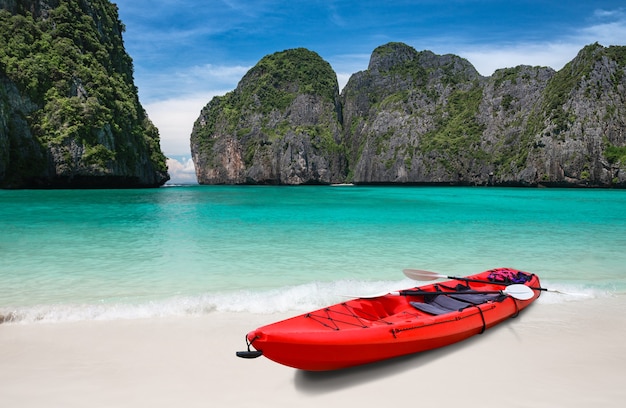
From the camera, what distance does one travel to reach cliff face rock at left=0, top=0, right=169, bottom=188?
43.1m

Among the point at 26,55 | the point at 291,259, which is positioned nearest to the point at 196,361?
the point at 291,259

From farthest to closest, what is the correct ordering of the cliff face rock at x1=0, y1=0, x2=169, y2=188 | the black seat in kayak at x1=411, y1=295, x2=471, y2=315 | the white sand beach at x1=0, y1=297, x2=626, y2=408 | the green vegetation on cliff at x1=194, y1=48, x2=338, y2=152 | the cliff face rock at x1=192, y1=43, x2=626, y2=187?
the green vegetation on cliff at x1=194, y1=48, x2=338, y2=152, the cliff face rock at x1=192, y1=43, x2=626, y2=187, the cliff face rock at x1=0, y1=0, x2=169, y2=188, the black seat in kayak at x1=411, y1=295, x2=471, y2=315, the white sand beach at x1=0, y1=297, x2=626, y2=408

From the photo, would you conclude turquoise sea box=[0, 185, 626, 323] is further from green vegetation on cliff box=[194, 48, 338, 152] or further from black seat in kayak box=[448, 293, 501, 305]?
green vegetation on cliff box=[194, 48, 338, 152]

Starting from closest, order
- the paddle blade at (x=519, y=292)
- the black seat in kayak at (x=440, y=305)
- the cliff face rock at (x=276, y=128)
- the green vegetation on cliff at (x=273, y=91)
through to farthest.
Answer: the black seat in kayak at (x=440, y=305), the paddle blade at (x=519, y=292), the cliff face rock at (x=276, y=128), the green vegetation on cliff at (x=273, y=91)

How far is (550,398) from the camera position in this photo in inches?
150

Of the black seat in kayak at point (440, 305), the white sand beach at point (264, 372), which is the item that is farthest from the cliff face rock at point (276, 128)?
the white sand beach at point (264, 372)

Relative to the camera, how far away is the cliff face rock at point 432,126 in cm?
6762

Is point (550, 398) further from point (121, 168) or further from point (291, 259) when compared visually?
point (121, 168)

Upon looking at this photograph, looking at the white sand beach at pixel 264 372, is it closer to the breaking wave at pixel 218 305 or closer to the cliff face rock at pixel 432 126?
the breaking wave at pixel 218 305

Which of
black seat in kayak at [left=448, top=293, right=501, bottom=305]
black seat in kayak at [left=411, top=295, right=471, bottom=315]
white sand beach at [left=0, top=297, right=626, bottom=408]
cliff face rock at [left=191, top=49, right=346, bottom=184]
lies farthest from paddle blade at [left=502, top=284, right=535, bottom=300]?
cliff face rock at [left=191, top=49, right=346, bottom=184]

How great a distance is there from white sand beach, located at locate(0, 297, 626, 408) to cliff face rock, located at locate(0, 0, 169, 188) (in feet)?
141

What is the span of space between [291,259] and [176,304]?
14.4 feet

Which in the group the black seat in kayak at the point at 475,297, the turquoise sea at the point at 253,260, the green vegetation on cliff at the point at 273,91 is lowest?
the turquoise sea at the point at 253,260

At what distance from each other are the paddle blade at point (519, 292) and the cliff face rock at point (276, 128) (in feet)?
319
